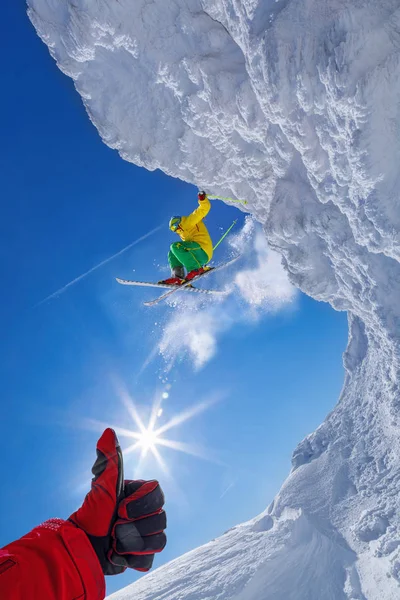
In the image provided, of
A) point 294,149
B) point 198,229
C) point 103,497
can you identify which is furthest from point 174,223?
point 103,497

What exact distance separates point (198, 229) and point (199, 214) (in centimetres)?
42

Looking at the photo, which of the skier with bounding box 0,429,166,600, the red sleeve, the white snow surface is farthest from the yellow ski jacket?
the red sleeve

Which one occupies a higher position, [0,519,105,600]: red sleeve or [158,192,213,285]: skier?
[158,192,213,285]: skier

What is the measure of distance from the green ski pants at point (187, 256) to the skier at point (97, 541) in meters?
7.07

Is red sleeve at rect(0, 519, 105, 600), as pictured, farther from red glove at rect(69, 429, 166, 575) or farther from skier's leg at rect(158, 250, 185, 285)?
skier's leg at rect(158, 250, 185, 285)

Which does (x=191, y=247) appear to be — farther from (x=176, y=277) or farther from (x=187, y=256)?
(x=176, y=277)

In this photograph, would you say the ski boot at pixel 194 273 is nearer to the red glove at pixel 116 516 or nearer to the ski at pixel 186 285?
the ski at pixel 186 285

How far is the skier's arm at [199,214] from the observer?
8.76 m

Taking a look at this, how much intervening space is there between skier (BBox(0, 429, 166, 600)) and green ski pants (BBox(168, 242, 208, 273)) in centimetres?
707

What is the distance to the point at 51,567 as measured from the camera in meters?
1.61

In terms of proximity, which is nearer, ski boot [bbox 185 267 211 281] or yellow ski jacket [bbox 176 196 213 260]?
yellow ski jacket [bbox 176 196 213 260]

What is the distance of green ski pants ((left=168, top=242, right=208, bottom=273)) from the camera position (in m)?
8.87

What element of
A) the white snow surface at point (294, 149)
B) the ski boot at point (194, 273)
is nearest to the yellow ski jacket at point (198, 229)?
the ski boot at point (194, 273)

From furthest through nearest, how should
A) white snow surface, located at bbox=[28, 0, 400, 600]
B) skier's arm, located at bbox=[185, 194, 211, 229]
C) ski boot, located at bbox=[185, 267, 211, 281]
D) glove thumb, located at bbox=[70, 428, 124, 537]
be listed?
ski boot, located at bbox=[185, 267, 211, 281]
skier's arm, located at bbox=[185, 194, 211, 229]
white snow surface, located at bbox=[28, 0, 400, 600]
glove thumb, located at bbox=[70, 428, 124, 537]
